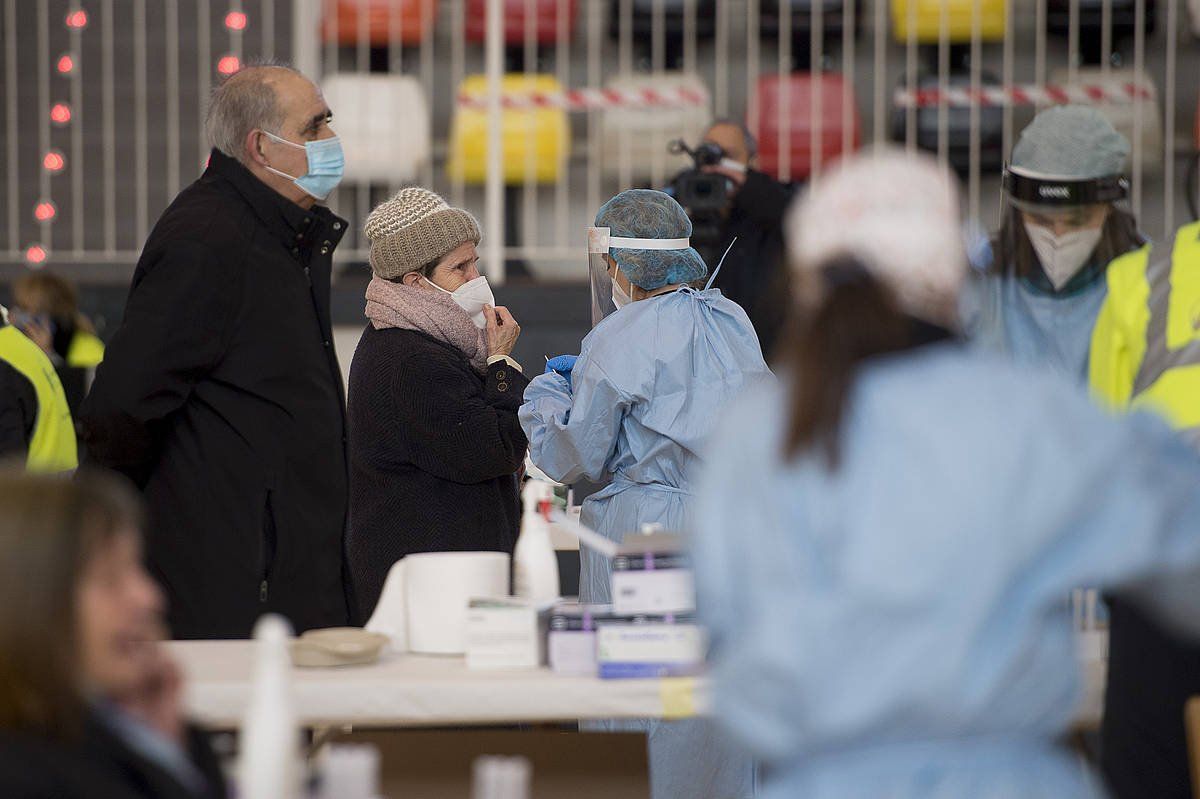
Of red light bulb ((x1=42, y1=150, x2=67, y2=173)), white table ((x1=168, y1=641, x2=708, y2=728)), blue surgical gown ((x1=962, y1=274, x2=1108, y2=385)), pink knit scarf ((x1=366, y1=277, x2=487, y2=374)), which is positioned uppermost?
blue surgical gown ((x1=962, y1=274, x2=1108, y2=385))

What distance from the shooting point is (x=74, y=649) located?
1529 mm

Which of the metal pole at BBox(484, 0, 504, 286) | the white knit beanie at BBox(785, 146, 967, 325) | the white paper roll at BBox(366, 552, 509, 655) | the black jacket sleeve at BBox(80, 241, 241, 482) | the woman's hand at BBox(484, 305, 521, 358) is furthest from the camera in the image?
the metal pole at BBox(484, 0, 504, 286)

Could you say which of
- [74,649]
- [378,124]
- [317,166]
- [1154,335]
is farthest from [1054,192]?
[378,124]

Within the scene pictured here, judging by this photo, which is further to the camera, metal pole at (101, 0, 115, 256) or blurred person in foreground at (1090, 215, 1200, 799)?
metal pole at (101, 0, 115, 256)

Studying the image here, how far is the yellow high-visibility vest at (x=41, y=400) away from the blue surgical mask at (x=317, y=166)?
143cm

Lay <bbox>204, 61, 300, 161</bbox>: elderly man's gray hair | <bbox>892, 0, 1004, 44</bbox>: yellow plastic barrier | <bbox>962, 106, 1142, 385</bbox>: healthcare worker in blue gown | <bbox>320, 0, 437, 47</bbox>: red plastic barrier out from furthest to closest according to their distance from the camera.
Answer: <bbox>320, 0, 437, 47</bbox>: red plastic barrier, <bbox>892, 0, 1004, 44</bbox>: yellow plastic barrier, <bbox>204, 61, 300, 161</bbox>: elderly man's gray hair, <bbox>962, 106, 1142, 385</bbox>: healthcare worker in blue gown

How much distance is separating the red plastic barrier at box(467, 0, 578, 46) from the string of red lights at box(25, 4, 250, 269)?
3.18 ft

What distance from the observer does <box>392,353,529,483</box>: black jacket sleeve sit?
3.42m

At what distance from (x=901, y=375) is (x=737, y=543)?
0.70 ft

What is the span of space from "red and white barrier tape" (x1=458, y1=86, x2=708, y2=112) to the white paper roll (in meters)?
4.38

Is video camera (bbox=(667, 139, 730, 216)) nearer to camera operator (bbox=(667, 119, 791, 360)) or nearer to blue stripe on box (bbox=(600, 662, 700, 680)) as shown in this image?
camera operator (bbox=(667, 119, 791, 360))

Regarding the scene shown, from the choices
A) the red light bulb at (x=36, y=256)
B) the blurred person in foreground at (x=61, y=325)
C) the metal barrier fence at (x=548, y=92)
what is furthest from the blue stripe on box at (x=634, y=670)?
the red light bulb at (x=36, y=256)

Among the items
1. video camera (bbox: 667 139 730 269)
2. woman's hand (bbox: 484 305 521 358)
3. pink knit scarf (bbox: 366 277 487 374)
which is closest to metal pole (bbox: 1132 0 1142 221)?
video camera (bbox: 667 139 730 269)

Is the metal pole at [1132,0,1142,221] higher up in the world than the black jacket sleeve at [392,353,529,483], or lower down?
higher up
